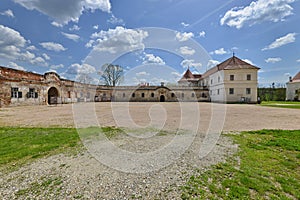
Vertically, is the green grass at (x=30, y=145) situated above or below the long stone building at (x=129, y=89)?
below

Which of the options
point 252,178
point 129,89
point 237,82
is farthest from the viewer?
point 129,89

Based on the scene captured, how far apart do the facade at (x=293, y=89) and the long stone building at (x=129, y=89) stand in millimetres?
15972

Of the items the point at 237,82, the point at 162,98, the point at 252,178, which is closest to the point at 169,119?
the point at 252,178

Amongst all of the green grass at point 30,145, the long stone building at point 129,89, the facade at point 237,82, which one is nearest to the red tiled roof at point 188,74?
the long stone building at point 129,89

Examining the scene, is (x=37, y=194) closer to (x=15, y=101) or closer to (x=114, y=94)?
(x=15, y=101)

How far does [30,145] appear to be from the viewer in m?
4.54

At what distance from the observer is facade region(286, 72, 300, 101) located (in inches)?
1422

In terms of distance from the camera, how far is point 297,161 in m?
3.44

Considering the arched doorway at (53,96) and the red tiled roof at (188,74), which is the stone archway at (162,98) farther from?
the arched doorway at (53,96)

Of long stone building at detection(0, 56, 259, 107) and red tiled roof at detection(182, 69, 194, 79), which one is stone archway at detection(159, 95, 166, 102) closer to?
long stone building at detection(0, 56, 259, 107)

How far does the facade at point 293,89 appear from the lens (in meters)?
36.1

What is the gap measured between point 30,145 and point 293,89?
2017 inches

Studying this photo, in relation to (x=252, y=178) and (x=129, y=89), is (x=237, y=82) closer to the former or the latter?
(x=129, y=89)

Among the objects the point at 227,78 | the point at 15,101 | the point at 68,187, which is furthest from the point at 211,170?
the point at 227,78
